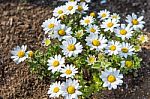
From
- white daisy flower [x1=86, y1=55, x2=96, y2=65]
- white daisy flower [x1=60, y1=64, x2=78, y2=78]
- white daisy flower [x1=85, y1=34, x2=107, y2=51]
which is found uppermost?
white daisy flower [x1=85, y1=34, x2=107, y2=51]

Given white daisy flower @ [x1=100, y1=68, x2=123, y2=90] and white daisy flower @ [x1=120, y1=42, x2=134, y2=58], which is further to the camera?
white daisy flower @ [x1=120, y1=42, x2=134, y2=58]

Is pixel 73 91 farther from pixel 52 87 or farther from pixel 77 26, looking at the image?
pixel 77 26

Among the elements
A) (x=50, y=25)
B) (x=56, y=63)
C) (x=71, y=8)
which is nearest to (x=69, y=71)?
(x=56, y=63)

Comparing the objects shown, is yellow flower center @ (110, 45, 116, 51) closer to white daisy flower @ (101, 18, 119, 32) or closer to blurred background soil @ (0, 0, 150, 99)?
white daisy flower @ (101, 18, 119, 32)

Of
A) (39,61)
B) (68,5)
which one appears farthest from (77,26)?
(39,61)

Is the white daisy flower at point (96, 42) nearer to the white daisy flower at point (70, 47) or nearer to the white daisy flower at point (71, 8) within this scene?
the white daisy flower at point (70, 47)

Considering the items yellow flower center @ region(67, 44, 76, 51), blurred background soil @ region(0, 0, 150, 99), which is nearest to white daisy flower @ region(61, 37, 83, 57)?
yellow flower center @ region(67, 44, 76, 51)
